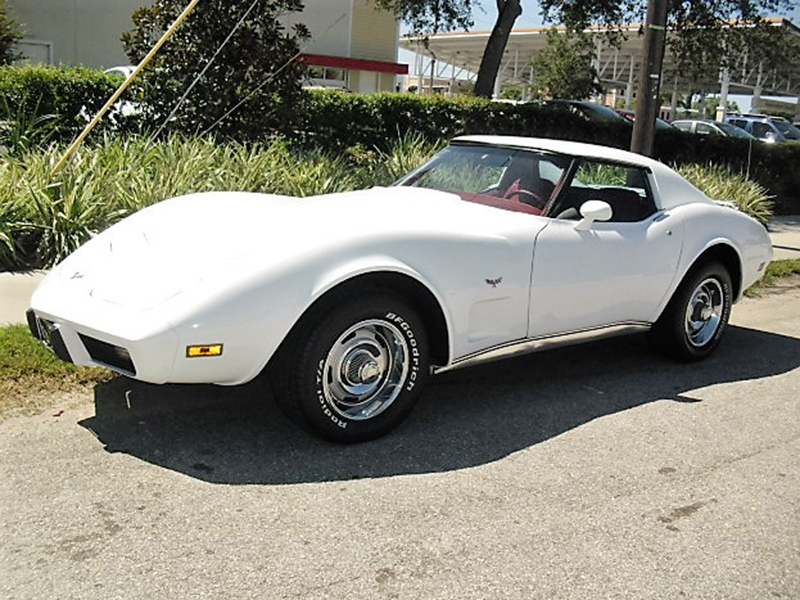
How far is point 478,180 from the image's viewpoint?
552 centimetres

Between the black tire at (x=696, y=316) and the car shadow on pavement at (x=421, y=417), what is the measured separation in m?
0.13

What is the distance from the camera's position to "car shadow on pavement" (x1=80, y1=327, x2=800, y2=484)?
4.20 metres

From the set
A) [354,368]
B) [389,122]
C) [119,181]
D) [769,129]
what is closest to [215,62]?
[119,181]

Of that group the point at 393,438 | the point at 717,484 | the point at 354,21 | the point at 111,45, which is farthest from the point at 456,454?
the point at 354,21

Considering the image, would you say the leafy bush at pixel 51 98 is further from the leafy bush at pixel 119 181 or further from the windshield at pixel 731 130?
the windshield at pixel 731 130

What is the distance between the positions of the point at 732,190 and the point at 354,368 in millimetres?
10375

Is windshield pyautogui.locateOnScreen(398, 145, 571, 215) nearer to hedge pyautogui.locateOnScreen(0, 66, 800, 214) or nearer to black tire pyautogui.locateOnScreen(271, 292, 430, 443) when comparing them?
black tire pyautogui.locateOnScreen(271, 292, 430, 443)

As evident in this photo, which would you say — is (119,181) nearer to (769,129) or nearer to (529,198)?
(529,198)

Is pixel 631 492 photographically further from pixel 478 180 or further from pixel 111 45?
pixel 111 45

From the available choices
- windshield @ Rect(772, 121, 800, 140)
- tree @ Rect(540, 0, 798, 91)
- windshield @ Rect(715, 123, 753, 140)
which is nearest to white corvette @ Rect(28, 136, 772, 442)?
tree @ Rect(540, 0, 798, 91)

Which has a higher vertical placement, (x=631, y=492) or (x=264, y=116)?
(x=264, y=116)

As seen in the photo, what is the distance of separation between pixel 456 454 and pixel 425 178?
201 cm

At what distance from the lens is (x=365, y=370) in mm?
4395

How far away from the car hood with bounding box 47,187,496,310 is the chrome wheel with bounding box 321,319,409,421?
0.45 metres
